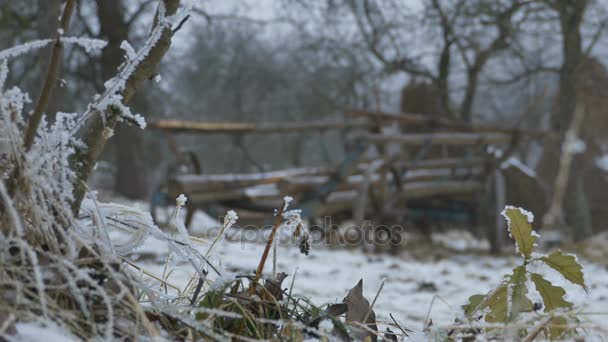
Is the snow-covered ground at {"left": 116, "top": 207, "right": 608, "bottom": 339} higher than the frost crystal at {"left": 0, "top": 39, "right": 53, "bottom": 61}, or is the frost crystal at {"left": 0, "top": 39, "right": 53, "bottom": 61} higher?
the frost crystal at {"left": 0, "top": 39, "right": 53, "bottom": 61}

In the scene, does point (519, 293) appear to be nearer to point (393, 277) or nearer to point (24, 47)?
point (24, 47)

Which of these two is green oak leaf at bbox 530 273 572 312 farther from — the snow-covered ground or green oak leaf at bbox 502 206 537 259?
the snow-covered ground

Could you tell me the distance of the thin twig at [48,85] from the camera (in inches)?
30.2

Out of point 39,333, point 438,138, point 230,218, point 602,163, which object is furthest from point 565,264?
point 602,163

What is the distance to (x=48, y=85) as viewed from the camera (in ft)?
2.52

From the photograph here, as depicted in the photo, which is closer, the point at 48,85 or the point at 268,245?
the point at 48,85

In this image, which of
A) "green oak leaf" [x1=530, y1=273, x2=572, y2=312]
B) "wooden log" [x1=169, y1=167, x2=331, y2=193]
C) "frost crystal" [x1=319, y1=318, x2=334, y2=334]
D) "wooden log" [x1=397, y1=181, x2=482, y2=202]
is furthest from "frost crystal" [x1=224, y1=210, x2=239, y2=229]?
"wooden log" [x1=397, y1=181, x2=482, y2=202]

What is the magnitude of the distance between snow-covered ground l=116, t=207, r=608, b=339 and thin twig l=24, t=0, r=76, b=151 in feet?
4.14

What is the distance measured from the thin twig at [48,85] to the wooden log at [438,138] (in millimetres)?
4351

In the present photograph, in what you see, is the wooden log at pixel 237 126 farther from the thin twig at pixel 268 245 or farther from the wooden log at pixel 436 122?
the thin twig at pixel 268 245

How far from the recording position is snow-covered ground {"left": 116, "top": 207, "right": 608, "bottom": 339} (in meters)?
2.51

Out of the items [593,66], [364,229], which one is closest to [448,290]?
[364,229]

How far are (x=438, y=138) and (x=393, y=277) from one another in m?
2.60

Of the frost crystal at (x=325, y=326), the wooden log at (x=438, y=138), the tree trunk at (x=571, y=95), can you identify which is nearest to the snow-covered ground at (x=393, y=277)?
the wooden log at (x=438, y=138)
